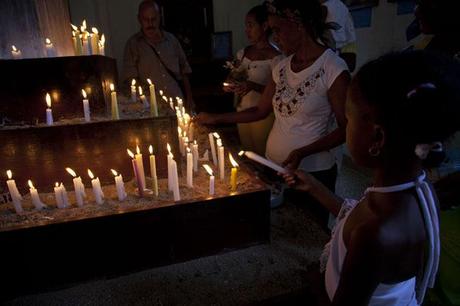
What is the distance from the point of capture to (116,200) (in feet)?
7.22

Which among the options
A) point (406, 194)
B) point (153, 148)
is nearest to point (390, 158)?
point (406, 194)

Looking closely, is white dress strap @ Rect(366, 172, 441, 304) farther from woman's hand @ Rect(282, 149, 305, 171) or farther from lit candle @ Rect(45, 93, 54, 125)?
lit candle @ Rect(45, 93, 54, 125)

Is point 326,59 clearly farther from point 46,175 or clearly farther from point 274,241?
point 46,175

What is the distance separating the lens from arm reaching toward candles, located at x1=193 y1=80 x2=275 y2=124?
113 inches

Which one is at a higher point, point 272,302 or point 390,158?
point 390,158

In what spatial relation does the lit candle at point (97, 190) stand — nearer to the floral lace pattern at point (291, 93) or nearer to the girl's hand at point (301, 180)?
the girl's hand at point (301, 180)

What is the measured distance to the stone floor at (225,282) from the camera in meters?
1.76

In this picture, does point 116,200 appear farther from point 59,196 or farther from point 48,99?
point 48,99

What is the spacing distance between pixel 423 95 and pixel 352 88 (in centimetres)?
26

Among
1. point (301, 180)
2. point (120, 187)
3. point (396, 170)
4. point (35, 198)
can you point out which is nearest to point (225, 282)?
point (301, 180)

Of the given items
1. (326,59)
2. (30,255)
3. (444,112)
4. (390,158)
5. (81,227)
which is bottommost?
(30,255)

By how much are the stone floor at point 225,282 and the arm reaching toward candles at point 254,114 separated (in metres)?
1.16

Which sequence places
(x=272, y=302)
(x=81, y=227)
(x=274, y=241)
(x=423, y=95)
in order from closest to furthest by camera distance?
(x=423, y=95) < (x=272, y=302) < (x=81, y=227) < (x=274, y=241)

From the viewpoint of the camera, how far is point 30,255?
5.96ft
